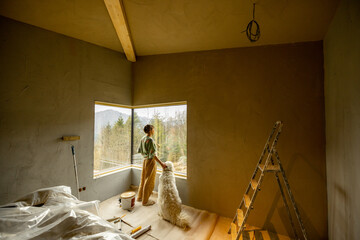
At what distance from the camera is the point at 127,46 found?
9.82ft

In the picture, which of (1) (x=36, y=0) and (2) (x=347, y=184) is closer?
(2) (x=347, y=184)

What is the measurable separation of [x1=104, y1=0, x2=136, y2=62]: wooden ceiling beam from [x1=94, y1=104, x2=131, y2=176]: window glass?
125cm

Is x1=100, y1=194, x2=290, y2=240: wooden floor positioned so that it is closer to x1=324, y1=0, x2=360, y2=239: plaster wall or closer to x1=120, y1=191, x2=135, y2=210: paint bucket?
x1=120, y1=191, x2=135, y2=210: paint bucket

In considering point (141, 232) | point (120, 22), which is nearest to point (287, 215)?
point (141, 232)

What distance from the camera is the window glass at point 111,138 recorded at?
3.03 meters

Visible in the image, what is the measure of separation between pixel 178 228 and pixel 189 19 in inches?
117

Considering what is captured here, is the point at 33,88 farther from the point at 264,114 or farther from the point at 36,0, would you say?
the point at 264,114

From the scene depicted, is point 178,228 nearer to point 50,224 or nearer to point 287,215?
point 287,215

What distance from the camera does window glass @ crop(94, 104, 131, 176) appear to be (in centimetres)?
303

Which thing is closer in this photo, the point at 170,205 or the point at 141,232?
the point at 141,232

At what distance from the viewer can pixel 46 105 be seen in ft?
7.64

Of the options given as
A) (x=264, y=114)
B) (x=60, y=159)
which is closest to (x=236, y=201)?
(x=264, y=114)

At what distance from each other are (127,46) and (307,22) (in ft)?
9.06

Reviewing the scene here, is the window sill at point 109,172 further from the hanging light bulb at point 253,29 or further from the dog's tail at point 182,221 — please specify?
the hanging light bulb at point 253,29
